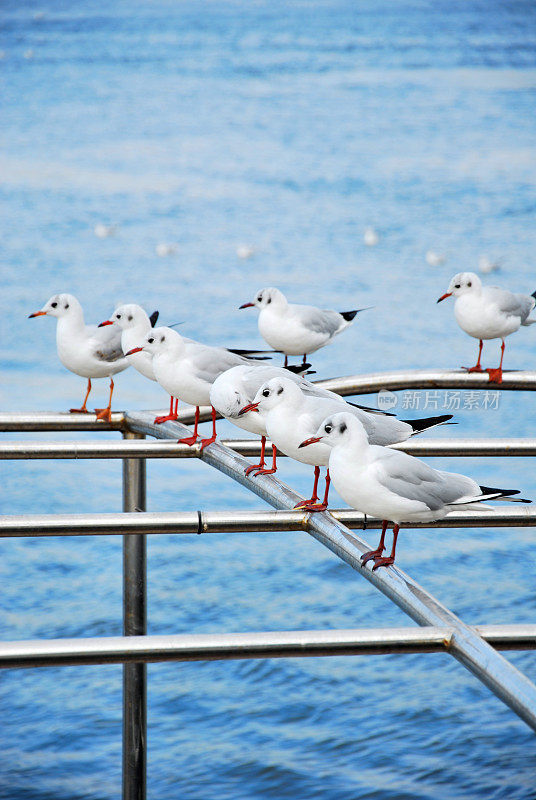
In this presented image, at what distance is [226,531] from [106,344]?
4.36ft

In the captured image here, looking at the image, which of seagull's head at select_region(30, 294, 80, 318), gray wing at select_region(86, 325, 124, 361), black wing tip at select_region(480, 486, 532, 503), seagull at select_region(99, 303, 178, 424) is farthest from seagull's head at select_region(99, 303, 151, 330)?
black wing tip at select_region(480, 486, 532, 503)

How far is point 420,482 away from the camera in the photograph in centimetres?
126

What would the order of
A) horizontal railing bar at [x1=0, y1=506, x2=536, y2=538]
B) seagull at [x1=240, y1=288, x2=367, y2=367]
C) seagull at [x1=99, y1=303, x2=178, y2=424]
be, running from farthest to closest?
seagull at [x1=240, y1=288, x2=367, y2=367] → seagull at [x1=99, y1=303, x2=178, y2=424] → horizontal railing bar at [x1=0, y1=506, x2=536, y2=538]

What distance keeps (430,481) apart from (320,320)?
5.10 ft

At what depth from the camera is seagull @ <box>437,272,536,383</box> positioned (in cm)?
279

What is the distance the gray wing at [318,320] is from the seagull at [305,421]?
1.26 metres

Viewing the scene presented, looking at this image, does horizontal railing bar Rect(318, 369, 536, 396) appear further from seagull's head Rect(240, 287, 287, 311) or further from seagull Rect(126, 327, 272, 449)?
seagull's head Rect(240, 287, 287, 311)

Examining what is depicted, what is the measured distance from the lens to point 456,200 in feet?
29.3

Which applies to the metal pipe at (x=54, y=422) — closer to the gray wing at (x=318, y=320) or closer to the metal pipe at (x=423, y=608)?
the metal pipe at (x=423, y=608)

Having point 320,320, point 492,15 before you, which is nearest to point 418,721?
point 320,320

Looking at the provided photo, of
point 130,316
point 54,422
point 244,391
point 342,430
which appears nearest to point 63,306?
point 130,316

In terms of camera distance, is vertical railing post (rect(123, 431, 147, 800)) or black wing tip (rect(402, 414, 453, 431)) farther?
vertical railing post (rect(123, 431, 147, 800))

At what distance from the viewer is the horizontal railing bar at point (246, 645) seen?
817 mm

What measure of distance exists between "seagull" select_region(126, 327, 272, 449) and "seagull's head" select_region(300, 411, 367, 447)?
0.57 metres
